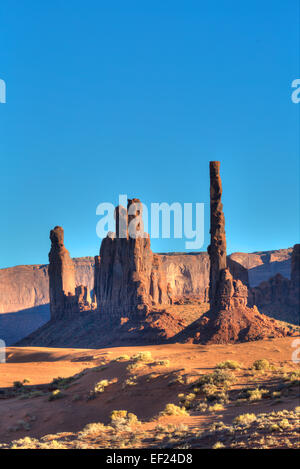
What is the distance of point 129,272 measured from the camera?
2894 inches

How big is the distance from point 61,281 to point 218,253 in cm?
4160

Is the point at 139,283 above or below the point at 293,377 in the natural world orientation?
above

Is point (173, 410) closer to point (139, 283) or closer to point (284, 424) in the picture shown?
point (284, 424)

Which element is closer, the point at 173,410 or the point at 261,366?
the point at 173,410

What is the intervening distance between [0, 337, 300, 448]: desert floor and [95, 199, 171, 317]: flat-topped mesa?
42.2m

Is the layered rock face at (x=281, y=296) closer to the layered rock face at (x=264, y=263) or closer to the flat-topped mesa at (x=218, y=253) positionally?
the flat-topped mesa at (x=218, y=253)

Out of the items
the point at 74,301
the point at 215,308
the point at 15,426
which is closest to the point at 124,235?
the point at 74,301

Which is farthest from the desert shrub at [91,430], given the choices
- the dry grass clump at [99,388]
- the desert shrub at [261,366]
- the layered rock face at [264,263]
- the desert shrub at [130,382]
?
the layered rock face at [264,263]

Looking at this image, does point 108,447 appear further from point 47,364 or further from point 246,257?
point 246,257

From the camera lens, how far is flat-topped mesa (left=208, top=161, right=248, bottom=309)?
44.8 m

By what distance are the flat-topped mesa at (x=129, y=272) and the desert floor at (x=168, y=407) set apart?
1662 inches

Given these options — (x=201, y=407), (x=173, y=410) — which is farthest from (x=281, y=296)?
(x=173, y=410)

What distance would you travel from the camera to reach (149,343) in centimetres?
5369
